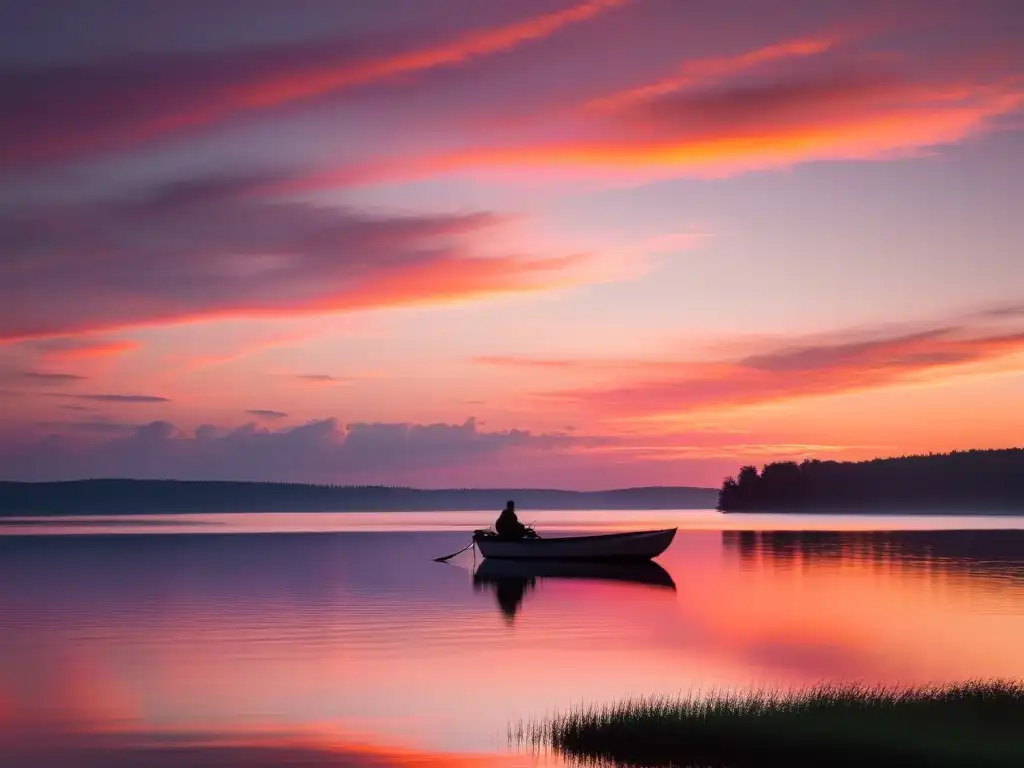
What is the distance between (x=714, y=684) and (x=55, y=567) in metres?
52.8

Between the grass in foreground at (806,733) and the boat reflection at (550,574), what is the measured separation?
102 ft

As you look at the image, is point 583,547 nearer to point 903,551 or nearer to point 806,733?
point 903,551

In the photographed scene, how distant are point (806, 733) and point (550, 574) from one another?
48.8 meters

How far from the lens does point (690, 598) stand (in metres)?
52.8

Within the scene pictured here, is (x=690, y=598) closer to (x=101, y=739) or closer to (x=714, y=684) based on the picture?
(x=714, y=684)

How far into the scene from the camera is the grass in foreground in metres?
19.0

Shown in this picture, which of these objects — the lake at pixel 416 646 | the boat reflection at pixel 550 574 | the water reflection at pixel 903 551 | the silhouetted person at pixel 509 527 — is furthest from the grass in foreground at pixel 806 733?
the silhouetted person at pixel 509 527

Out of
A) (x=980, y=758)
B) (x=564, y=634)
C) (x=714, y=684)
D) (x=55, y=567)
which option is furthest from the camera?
(x=55, y=567)

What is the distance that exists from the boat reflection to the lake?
521 mm

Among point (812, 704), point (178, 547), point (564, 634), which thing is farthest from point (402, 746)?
point (178, 547)

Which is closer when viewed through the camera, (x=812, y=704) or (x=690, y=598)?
(x=812, y=704)

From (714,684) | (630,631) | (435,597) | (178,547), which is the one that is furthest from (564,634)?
(178,547)

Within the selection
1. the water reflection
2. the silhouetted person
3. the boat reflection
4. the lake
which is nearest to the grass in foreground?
the lake

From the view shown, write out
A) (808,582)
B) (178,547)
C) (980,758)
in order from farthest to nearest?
(178,547) → (808,582) → (980,758)
